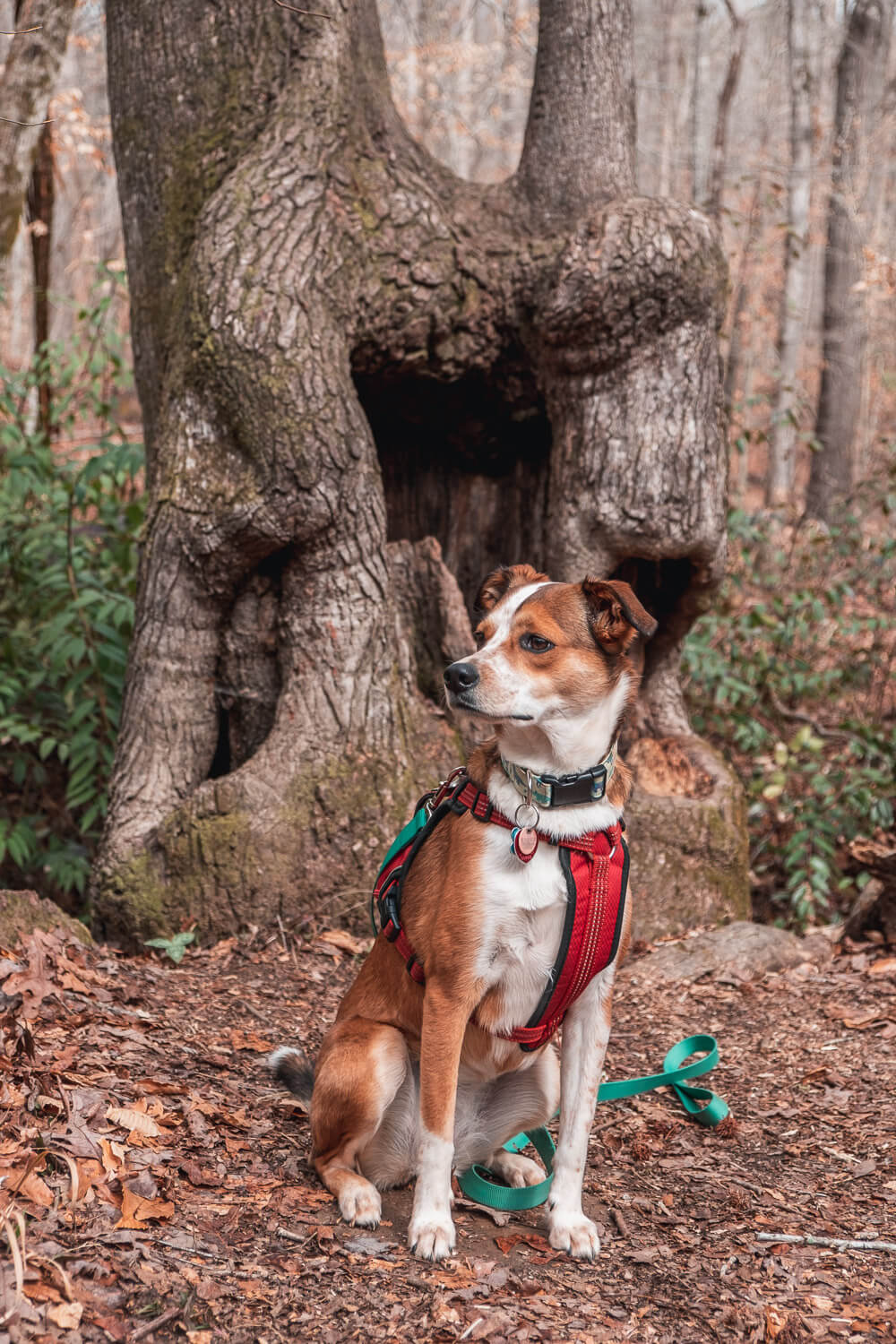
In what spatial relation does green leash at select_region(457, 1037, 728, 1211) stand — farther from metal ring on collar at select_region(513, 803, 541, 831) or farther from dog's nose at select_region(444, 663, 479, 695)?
dog's nose at select_region(444, 663, 479, 695)

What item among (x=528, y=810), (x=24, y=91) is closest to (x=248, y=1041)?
(x=528, y=810)

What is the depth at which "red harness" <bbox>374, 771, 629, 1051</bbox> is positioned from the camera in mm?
3076

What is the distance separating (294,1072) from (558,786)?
4.54 feet

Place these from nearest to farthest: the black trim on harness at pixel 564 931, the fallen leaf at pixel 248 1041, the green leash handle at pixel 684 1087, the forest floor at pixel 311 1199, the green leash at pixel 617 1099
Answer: the forest floor at pixel 311 1199 → the black trim on harness at pixel 564 931 → the green leash at pixel 617 1099 → the green leash handle at pixel 684 1087 → the fallen leaf at pixel 248 1041

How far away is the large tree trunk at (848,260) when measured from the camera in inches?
518

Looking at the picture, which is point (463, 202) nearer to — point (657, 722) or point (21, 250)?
point (657, 722)

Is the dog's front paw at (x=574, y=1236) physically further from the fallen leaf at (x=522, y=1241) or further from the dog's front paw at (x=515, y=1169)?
the dog's front paw at (x=515, y=1169)

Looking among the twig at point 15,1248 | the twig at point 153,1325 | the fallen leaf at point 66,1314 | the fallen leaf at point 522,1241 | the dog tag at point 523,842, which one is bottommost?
the fallen leaf at point 522,1241

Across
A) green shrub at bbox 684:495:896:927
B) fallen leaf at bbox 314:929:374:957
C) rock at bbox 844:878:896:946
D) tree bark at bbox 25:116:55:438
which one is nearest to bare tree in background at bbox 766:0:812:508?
green shrub at bbox 684:495:896:927

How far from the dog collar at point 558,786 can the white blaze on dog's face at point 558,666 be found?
0.07 m

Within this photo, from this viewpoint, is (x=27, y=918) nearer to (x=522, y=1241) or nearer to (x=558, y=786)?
(x=522, y=1241)

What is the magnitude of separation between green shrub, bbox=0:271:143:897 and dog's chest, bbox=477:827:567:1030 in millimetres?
3448

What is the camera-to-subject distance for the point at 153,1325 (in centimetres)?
241

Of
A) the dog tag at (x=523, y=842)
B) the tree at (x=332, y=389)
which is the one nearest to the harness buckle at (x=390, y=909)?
the dog tag at (x=523, y=842)
